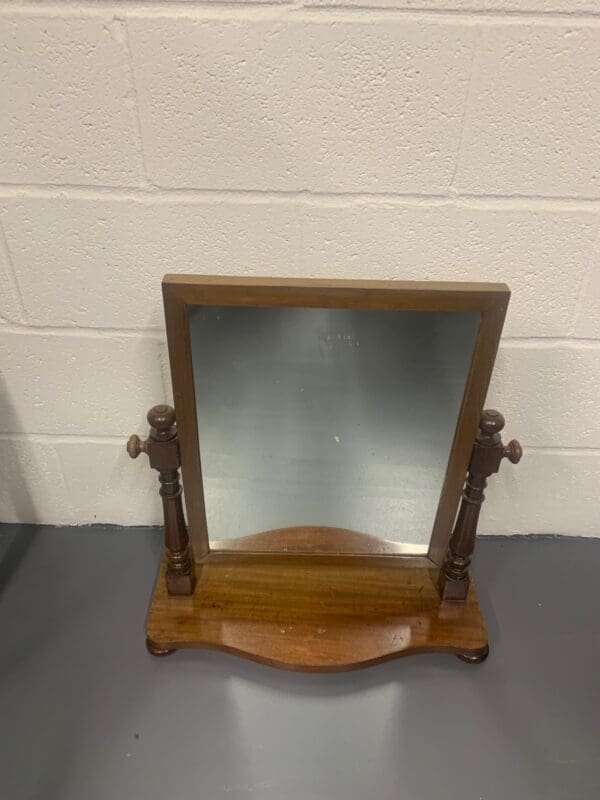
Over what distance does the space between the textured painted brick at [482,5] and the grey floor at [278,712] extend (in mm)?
793

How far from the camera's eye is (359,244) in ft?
2.66

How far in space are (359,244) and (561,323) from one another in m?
0.30

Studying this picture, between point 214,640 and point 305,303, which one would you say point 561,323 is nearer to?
point 305,303

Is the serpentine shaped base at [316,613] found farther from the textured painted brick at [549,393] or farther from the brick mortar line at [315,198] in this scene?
the brick mortar line at [315,198]

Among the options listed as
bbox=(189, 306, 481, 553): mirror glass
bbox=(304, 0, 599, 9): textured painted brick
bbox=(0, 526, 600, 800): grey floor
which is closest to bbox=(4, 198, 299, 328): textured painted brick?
bbox=(189, 306, 481, 553): mirror glass

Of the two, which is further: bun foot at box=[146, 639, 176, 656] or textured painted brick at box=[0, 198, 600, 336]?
bun foot at box=[146, 639, 176, 656]

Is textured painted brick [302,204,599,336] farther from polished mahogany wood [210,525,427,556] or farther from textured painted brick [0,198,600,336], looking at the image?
polished mahogany wood [210,525,427,556]

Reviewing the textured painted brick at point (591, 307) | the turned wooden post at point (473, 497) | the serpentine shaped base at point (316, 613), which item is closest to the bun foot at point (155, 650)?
the serpentine shaped base at point (316, 613)

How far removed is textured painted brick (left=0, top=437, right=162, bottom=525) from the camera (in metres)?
1.01

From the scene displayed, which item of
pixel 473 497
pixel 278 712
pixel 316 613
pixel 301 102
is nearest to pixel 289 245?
pixel 301 102

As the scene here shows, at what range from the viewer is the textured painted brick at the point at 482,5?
2.17 feet

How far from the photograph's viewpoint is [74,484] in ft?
3.47

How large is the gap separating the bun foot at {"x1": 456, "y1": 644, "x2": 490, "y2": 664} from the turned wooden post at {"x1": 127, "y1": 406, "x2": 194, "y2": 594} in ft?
1.32

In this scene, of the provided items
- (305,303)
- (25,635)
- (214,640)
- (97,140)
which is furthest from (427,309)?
(25,635)
